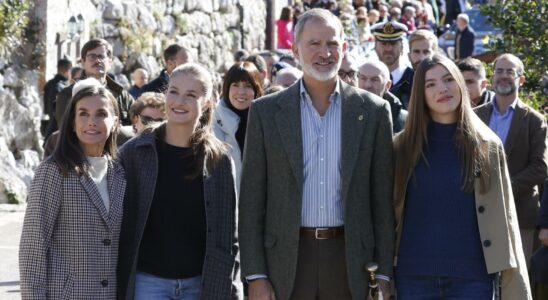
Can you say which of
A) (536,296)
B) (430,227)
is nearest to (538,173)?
(536,296)

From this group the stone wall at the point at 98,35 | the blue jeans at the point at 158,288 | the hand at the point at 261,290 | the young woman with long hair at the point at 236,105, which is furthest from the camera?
the stone wall at the point at 98,35

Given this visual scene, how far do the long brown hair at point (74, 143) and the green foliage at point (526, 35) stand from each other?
5824 mm

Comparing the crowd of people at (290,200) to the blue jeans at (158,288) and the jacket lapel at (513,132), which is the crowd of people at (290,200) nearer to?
the blue jeans at (158,288)

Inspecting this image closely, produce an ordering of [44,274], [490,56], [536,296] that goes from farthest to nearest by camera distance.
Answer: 1. [490,56]
2. [536,296]
3. [44,274]

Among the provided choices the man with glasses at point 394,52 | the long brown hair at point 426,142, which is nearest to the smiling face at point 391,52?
the man with glasses at point 394,52

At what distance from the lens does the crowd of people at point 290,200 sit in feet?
18.0

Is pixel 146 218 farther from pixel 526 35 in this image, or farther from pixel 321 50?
pixel 526 35

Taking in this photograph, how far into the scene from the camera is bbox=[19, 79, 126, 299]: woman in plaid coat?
5.39m

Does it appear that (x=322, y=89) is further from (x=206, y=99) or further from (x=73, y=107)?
(x=73, y=107)

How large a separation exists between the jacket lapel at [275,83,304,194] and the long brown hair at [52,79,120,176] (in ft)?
2.87

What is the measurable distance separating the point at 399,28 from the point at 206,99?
194 inches

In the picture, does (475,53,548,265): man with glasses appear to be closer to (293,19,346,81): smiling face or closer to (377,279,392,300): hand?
(377,279,392,300): hand

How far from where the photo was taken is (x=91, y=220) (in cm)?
553

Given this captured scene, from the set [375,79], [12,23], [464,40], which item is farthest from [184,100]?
[464,40]
